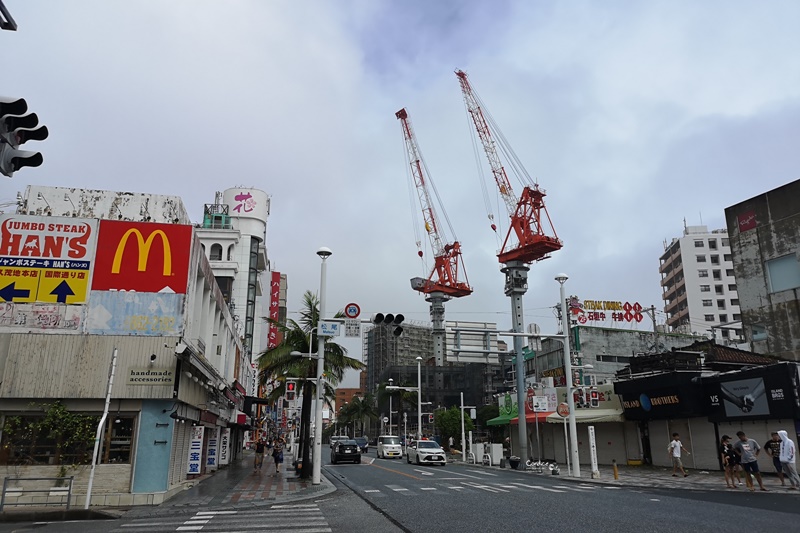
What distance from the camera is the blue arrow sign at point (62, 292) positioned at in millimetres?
17188

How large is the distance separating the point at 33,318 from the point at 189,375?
480cm

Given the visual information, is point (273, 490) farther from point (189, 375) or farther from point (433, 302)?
point (433, 302)

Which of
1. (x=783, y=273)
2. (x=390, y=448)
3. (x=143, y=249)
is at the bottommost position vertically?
(x=390, y=448)

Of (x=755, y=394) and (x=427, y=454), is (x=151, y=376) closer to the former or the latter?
(x=755, y=394)

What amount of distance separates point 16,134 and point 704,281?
102 meters

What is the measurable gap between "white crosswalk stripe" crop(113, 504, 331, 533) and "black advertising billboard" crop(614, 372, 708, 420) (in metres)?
20.3

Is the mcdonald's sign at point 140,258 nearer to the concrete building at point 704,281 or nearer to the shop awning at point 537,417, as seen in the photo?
the shop awning at point 537,417

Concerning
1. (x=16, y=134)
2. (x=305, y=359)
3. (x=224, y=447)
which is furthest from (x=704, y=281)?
(x=16, y=134)

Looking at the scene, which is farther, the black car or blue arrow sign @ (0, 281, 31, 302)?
the black car

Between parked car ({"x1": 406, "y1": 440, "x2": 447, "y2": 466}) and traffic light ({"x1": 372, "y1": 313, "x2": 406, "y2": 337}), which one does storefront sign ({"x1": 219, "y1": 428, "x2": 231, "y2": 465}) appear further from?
traffic light ({"x1": 372, "y1": 313, "x2": 406, "y2": 337})

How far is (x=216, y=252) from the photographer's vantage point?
229 feet

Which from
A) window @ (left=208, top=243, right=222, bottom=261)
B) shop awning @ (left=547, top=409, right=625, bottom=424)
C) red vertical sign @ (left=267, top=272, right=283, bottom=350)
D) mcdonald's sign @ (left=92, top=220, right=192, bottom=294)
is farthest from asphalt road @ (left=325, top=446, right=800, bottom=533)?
red vertical sign @ (left=267, top=272, right=283, bottom=350)

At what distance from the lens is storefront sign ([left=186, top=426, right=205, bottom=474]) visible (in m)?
23.8

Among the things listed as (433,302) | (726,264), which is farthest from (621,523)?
(726,264)
